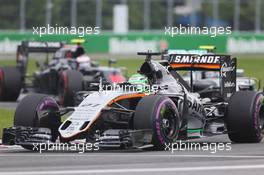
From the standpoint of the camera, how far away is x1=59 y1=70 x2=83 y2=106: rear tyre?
2770 centimetres

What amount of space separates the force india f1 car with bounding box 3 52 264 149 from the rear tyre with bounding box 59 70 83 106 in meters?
9.53

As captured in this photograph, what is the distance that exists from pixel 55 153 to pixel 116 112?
123 cm

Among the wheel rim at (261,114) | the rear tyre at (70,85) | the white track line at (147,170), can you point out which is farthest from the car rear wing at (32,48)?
the white track line at (147,170)

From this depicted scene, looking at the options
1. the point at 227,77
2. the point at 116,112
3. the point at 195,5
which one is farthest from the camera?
the point at 195,5

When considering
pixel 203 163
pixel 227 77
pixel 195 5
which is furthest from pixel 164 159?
pixel 195 5

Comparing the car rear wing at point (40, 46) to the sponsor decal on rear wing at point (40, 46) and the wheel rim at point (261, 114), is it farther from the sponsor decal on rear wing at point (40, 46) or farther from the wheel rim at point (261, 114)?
the wheel rim at point (261, 114)

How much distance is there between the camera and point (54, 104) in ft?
53.4

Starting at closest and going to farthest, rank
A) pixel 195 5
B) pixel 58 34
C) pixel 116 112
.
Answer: pixel 116 112, pixel 58 34, pixel 195 5

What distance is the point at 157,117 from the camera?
1516cm

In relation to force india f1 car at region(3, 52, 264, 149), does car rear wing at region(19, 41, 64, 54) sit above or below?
above

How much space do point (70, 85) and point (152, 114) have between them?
1285cm

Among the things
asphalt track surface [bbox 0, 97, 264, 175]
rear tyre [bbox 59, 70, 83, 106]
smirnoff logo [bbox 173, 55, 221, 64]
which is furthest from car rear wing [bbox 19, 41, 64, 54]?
asphalt track surface [bbox 0, 97, 264, 175]

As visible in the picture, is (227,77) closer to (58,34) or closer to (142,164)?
(142,164)

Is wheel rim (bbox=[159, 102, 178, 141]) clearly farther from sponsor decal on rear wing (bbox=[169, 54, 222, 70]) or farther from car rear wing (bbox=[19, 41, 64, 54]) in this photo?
car rear wing (bbox=[19, 41, 64, 54])
